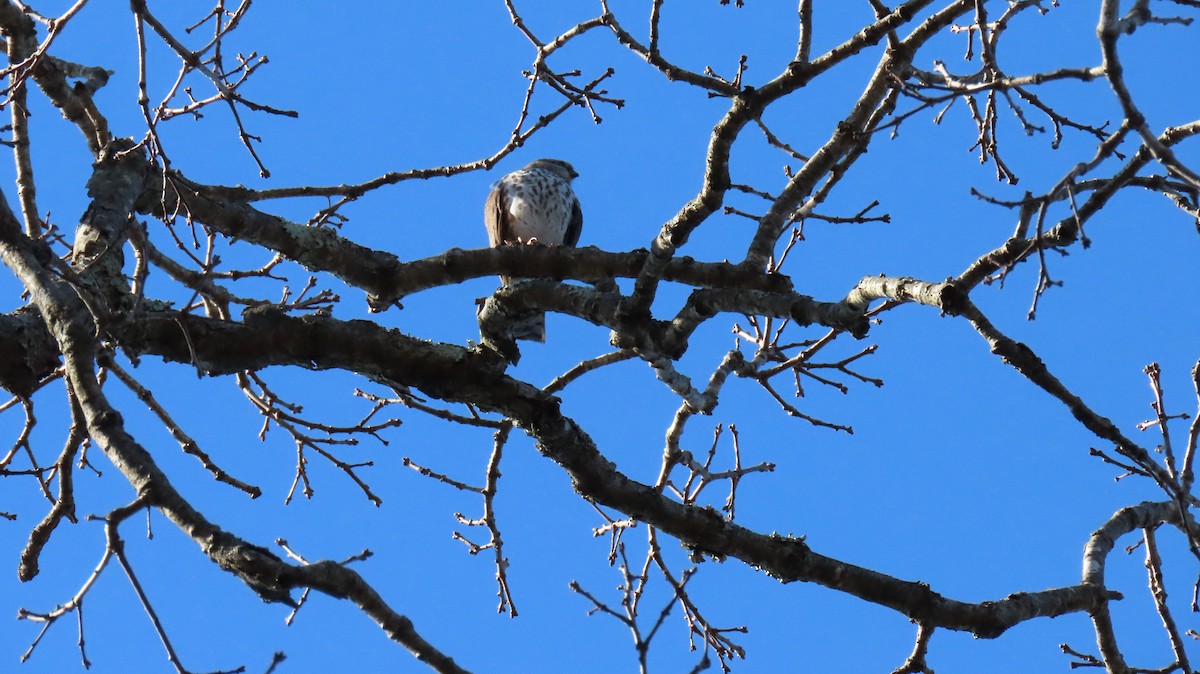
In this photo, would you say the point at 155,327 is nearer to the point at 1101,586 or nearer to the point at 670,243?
the point at 670,243

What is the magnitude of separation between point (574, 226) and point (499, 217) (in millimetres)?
612

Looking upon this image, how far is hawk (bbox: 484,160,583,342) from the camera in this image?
793 centimetres

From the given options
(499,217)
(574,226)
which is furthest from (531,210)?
(574,226)

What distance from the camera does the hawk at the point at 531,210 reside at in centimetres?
793

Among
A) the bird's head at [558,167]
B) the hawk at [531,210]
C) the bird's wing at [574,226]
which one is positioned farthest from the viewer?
the bird's head at [558,167]

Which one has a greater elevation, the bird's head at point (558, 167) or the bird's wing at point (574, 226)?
the bird's head at point (558, 167)

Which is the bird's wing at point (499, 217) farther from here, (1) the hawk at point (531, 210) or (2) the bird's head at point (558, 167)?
(2) the bird's head at point (558, 167)

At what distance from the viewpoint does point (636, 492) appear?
12.1 feet

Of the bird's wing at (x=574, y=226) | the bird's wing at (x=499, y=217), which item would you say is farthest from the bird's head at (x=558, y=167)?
the bird's wing at (x=499, y=217)

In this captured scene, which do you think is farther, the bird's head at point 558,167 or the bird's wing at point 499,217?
the bird's head at point 558,167

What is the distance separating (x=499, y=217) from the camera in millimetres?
8055

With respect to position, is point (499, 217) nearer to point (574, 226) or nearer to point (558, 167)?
point (574, 226)

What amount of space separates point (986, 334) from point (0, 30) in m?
3.78

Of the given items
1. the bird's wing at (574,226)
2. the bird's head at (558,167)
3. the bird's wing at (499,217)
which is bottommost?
the bird's wing at (499,217)
